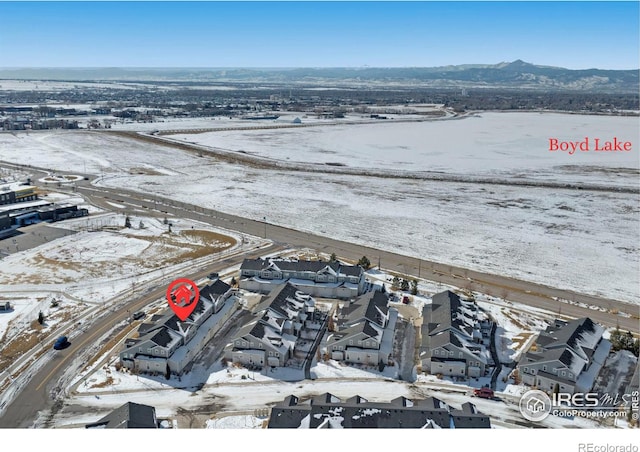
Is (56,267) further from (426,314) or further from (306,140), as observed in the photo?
(306,140)

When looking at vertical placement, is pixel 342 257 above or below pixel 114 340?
above

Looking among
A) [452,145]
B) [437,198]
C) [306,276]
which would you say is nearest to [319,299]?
[306,276]

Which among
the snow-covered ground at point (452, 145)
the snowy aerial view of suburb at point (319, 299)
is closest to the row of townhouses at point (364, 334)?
the snowy aerial view of suburb at point (319, 299)

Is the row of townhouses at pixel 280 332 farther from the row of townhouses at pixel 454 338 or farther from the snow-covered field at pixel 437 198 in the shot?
the snow-covered field at pixel 437 198

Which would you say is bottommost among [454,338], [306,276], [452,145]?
[454,338]

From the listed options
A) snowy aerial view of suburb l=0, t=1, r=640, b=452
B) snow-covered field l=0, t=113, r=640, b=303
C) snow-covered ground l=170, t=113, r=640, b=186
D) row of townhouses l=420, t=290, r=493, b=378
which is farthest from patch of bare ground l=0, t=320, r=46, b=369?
snow-covered ground l=170, t=113, r=640, b=186

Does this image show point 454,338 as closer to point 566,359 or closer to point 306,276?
point 566,359

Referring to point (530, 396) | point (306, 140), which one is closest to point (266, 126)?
point (306, 140)
